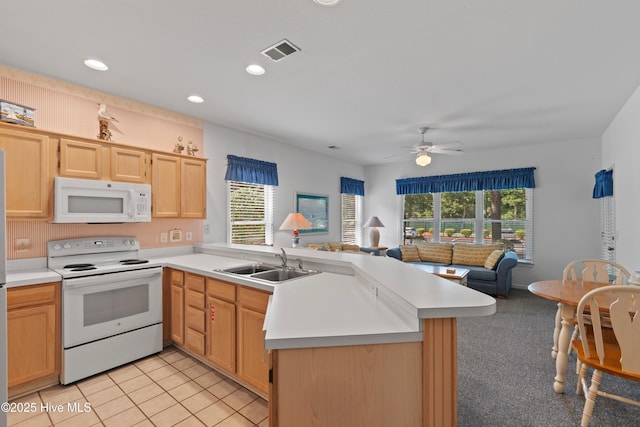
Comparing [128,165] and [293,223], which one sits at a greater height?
[128,165]

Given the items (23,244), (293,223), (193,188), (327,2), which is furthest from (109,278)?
(327,2)

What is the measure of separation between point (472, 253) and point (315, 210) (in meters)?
3.02

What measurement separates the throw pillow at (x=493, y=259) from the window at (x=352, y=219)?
2.84 meters

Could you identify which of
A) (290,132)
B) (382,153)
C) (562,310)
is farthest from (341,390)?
(382,153)

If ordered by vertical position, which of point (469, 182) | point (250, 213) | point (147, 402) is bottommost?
point (147, 402)

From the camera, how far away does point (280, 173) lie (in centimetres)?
506

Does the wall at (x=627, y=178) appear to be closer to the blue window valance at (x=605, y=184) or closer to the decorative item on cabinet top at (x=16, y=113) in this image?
the blue window valance at (x=605, y=184)

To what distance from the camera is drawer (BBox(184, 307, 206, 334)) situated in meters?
2.65

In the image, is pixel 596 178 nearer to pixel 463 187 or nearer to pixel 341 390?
pixel 463 187

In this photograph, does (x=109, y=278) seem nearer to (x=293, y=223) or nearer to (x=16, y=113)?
(x=16, y=113)

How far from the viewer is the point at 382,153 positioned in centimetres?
598

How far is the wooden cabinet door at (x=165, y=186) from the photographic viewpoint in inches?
125

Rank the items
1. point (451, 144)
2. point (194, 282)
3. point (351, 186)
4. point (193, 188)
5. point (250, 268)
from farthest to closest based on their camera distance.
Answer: point (351, 186) < point (451, 144) < point (193, 188) < point (250, 268) < point (194, 282)

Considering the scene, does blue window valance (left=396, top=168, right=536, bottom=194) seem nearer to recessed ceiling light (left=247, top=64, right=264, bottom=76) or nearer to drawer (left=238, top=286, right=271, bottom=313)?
recessed ceiling light (left=247, top=64, right=264, bottom=76)
